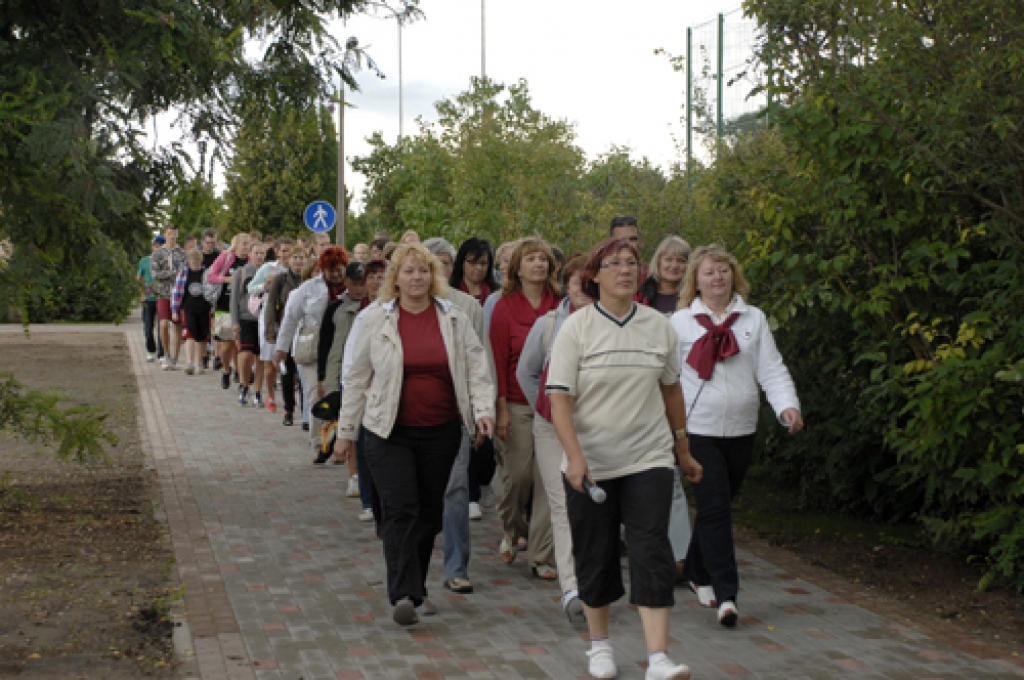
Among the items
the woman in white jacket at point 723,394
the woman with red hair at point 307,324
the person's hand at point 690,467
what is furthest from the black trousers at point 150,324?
the person's hand at point 690,467

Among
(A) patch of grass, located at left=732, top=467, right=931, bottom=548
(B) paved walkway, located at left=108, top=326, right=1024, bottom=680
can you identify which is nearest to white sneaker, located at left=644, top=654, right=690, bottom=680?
(B) paved walkway, located at left=108, top=326, right=1024, bottom=680

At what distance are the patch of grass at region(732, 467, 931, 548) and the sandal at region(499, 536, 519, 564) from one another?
1.86 meters

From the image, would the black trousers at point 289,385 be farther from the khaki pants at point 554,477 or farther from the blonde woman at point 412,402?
the blonde woman at point 412,402

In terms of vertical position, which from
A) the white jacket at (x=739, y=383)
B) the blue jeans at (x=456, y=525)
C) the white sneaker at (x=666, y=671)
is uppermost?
the white jacket at (x=739, y=383)

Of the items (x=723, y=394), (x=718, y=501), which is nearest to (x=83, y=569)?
(x=718, y=501)

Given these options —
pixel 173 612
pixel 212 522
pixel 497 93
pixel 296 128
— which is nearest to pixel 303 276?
pixel 296 128

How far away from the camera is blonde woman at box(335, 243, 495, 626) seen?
23.0 ft

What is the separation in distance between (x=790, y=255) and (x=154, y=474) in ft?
19.8

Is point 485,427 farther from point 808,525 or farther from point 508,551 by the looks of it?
point 808,525

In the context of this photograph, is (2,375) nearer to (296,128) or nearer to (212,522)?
(212,522)

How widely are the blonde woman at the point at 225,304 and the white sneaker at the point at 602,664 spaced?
13591 mm

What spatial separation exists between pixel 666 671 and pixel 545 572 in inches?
96.6

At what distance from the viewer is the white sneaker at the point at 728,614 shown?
6973 millimetres

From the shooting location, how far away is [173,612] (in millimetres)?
7203
